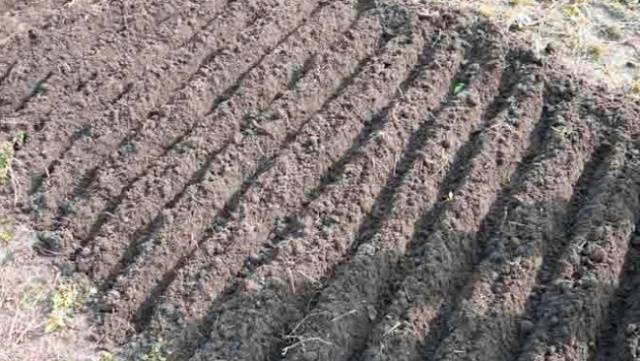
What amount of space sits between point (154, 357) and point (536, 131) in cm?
304

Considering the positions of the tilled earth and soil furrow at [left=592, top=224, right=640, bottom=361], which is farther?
the tilled earth

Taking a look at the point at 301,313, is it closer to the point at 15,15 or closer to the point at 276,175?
the point at 276,175

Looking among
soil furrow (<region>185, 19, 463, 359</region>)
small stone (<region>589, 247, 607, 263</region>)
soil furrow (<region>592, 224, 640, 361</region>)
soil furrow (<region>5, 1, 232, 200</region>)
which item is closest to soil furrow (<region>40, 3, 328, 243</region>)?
soil furrow (<region>5, 1, 232, 200</region>)

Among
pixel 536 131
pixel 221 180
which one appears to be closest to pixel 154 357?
pixel 221 180

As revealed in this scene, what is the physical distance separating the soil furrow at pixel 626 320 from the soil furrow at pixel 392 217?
1250 millimetres

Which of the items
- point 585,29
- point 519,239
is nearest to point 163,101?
point 519,239

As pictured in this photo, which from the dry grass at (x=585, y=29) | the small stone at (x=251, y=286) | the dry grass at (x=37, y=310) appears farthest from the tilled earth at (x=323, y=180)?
the dry grass at (x=585, y=29)

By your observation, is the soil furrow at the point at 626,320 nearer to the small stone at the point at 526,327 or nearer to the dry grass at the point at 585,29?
the small stone at the point at 526,327

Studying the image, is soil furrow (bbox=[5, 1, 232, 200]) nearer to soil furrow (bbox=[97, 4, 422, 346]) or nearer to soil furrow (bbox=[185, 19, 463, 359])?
soil furrow (bbox=[97, 4, 422, 346])

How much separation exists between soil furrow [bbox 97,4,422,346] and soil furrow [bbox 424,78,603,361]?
1.17m

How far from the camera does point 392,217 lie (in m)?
5.01

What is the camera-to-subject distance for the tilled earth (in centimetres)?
454

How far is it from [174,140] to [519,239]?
2.49m

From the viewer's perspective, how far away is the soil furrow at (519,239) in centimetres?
440
